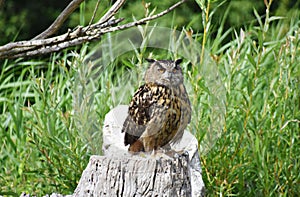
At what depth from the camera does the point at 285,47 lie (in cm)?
273

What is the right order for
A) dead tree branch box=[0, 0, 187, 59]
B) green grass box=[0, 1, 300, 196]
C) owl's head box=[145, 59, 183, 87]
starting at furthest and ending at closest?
green grass box=[0, 1, 300, 196] → owl's head box=[145, 59, 183, 87] → dead tree branch box=[0, 0, 187, 59]

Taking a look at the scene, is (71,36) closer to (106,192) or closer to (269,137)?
(106,192)

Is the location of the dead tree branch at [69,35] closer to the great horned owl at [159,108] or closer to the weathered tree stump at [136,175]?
the great horned owl at [159,108]

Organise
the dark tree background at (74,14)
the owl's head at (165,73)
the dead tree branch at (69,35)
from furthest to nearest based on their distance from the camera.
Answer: the dark tree background at (74,14)
the owl's head at (165,73)
the dead tree branch at (69,35)

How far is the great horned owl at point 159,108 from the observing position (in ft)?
5.97

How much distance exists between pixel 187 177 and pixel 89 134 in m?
0.45

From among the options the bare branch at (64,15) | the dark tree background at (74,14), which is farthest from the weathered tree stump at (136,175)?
the dark tree background at (74,14)

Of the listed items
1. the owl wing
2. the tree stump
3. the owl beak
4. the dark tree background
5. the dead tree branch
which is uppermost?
the dark tree background

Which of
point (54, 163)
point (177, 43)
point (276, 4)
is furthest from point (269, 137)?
point (276, 4)

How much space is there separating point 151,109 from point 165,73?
0.13 meters

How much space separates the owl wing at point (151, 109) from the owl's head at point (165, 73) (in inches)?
0.8

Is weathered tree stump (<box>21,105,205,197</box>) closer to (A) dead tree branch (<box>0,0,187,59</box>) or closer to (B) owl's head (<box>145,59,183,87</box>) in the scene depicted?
(B) owl's head (<box>145,59,183,87</box>)

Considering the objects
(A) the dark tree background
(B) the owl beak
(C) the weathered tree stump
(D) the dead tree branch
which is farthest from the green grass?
(A) the dark tree background

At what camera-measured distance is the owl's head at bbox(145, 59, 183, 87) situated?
180 centimetres
